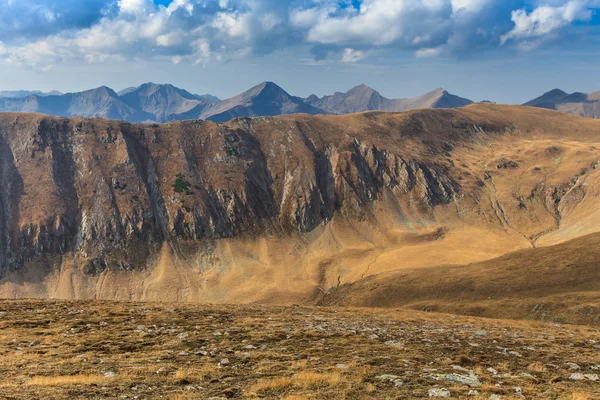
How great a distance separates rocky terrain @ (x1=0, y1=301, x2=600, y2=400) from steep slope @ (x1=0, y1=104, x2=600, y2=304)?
292ft

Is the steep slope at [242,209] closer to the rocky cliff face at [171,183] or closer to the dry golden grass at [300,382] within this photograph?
the rocky cliff face at [171,183]

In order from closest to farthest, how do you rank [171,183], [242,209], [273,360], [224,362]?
[224,362] < [273,360] < [242,209] < [171,183]

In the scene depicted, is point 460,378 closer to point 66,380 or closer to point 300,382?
point 300,382

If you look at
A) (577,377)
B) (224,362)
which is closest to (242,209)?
(224,362)

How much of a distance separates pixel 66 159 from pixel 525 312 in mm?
170490

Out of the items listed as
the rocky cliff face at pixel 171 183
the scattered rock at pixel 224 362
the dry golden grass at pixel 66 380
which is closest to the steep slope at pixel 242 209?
the rocky cliff face at pixel 171 183

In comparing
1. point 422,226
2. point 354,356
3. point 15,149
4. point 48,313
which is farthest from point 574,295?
point 15,149

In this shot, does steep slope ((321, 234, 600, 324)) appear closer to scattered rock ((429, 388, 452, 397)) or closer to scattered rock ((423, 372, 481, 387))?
scattered rock ((423, 372, 481, 387))

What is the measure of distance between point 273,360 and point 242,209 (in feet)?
468

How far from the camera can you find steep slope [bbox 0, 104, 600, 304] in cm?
13150

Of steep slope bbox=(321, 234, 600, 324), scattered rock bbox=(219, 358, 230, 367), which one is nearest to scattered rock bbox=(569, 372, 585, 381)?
scattered rock bbox=(219, 358, 230, 367)

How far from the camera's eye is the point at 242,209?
6353 inches

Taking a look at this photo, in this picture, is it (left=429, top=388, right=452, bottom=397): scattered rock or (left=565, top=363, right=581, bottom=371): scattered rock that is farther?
(left=565, top=363, right=581, bottom=371): scattered rock

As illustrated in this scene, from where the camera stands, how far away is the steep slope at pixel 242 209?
5177 inches
